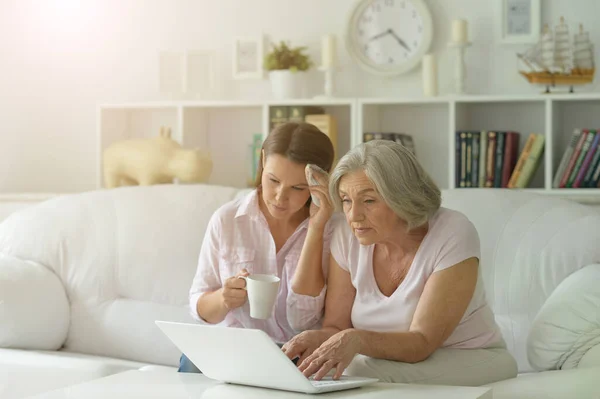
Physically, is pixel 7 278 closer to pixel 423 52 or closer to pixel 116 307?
pixel 116 307

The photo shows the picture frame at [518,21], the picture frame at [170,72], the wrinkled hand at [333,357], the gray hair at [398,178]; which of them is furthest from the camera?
the picture frame at [170,72]

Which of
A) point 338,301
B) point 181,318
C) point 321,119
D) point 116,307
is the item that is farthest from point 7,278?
point 321,119

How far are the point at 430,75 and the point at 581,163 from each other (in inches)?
26.2

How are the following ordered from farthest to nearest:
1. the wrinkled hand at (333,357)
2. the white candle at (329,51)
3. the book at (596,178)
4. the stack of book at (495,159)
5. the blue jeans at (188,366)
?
the white candle at (329,51) < the stack of book at (495,159) < the book at (596,178) < the blue jeans at (188,366) < the wrinkled hand at (333,357)

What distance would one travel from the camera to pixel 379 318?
1.94 m

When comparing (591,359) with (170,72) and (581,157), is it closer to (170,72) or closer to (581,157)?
(581,157)

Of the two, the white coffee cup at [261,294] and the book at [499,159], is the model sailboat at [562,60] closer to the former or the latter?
the book at [499,159]

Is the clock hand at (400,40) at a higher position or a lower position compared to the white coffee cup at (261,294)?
higher

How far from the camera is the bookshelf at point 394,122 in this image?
3.34 meters

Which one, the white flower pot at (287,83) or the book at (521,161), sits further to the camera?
the white flower pot at (287,83)

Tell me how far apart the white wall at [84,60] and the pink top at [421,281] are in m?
1.88

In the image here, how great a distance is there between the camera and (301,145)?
2.06 m

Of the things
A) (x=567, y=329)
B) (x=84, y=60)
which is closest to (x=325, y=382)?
(x=567, y=329)

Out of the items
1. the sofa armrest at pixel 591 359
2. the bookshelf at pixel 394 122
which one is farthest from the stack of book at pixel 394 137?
the sofa armrest at pixel 591 359
